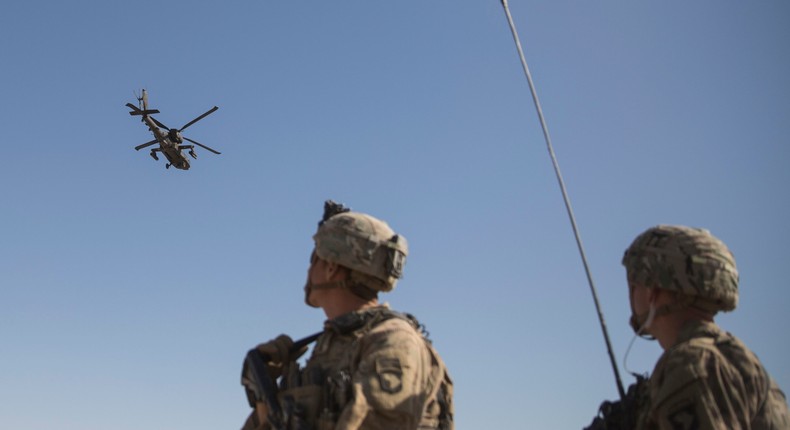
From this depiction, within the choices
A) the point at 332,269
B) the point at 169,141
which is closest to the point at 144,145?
the point at 169,141

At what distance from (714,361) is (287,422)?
247 cm

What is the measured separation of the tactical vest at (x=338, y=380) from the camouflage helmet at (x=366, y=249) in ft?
0.82

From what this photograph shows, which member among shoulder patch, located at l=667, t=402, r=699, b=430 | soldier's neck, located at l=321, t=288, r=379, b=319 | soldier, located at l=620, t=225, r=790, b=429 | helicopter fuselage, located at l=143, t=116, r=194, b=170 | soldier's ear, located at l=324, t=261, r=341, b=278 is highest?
helicopter fuselage, located at l=143, t=116, r=194, b=170

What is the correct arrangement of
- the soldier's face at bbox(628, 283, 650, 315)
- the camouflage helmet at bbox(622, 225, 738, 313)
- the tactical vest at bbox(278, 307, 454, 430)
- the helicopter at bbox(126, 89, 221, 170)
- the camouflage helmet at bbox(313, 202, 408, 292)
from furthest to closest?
the helicopter at bbox(126, 89, 221, 170) < the camouflage helmet at bbox(313, 202, 408, 292) < the soldier's face at bbox(628, 283, 650, 315) < the camouflage helmet at bbox(622, 225, 738, 313) < the tactical vest at bbox(278, 307, 454, 430)

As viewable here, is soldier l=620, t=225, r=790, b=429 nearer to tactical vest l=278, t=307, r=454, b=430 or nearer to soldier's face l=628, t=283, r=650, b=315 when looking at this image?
soldier's face l=628, t=283, r=650, b=315

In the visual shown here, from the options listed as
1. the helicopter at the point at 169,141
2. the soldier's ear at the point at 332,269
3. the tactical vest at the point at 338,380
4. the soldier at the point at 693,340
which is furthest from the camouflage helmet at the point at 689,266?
the helicopter at the point at 169,141

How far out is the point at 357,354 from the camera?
16.5 feet

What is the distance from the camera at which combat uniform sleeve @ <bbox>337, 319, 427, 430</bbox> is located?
466 cm

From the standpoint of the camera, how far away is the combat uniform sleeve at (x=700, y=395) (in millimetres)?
4375

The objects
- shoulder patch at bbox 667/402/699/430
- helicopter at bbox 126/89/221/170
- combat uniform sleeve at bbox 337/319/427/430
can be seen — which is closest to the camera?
shoulder patch at bbox 667/402/699/430

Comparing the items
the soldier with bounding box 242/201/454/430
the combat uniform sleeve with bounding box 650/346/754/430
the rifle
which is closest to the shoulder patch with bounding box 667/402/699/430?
the combat uniform sleeve with bounding box 650/346/754/430

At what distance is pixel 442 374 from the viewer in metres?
5.23

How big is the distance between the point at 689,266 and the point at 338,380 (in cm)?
226

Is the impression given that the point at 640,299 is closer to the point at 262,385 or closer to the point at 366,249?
the point at 366,249
